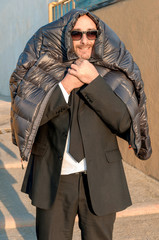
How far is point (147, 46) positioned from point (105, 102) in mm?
3433

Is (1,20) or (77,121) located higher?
(77,121)

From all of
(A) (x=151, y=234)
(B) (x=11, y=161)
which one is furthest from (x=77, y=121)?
(B) (x=11, y=161)

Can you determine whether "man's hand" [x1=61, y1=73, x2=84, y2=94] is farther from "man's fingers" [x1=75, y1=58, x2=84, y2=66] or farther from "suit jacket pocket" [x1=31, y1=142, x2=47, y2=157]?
"suit jacket pocket" [x1=31, y1=142, x2=47, y2=157]

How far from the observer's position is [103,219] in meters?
2.13

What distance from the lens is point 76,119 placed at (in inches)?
80.9

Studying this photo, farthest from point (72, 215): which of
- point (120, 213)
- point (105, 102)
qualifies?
point (120, 213)

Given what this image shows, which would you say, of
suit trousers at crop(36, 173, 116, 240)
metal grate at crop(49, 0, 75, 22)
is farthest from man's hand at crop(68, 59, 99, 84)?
metal grate at crop(49, 0, 75, 22)

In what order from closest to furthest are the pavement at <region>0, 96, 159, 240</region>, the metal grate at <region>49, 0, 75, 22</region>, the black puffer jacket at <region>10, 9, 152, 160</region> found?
the black puffer jacket at <region>10, 9, 152, 160</region>
the pavement at <region>0, 96, 159, 240</region>
the metal grate at <region>49, 0, 75, 22</region>

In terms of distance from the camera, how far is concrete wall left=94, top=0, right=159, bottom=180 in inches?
194

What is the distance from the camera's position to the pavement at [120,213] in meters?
3.63

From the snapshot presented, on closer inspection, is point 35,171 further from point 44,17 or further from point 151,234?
point 44,17

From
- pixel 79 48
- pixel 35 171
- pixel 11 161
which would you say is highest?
pixel 79 48

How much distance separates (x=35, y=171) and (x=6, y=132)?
20.6 feet

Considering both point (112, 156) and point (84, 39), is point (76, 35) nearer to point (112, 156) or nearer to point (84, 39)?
point (84, 39)
